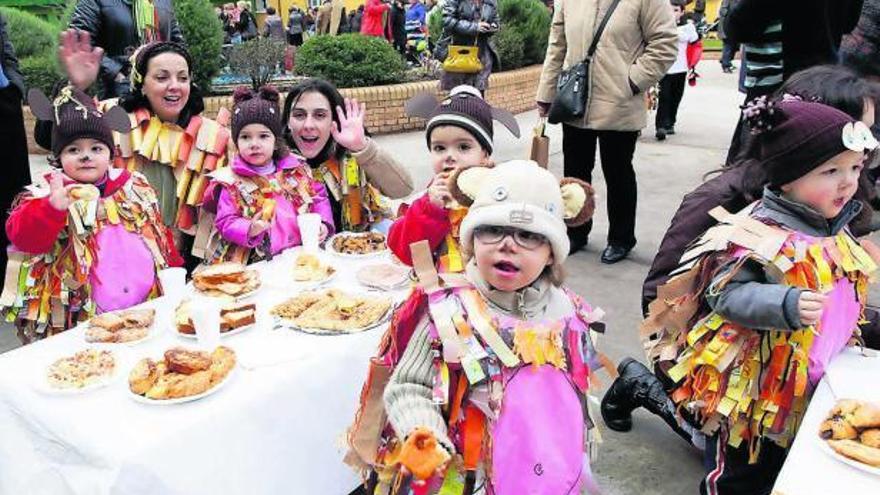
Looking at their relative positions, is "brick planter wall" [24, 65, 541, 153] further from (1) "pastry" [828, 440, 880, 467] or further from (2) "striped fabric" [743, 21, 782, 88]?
(1) "pastry" [828, 440, 880, 467]

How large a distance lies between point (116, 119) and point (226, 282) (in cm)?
88

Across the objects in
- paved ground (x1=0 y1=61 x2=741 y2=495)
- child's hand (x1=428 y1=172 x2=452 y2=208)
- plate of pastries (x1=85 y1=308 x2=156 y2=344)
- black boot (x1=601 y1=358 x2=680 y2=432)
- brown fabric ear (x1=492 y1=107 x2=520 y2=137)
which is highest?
brown fabric ear (x1=492 y1=107 x2=520 y2=137)

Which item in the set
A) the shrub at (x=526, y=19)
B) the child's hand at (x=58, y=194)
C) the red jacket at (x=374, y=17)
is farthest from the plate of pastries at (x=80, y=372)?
the red jacket at (x=374, y=17)

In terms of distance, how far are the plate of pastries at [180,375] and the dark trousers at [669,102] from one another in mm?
7842

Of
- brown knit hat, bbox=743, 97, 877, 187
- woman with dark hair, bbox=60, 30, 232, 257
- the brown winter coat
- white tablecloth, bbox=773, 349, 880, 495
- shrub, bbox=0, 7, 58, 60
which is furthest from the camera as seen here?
shrub, bbox=0, 7, 58, 60

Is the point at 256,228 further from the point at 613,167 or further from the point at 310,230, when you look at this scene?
the point at 613,167

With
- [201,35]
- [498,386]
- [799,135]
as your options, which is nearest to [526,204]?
[498,386]

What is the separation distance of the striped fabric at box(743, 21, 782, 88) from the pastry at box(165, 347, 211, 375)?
12.0 ft

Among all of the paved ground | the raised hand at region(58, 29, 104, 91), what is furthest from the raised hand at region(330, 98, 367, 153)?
the paved ground

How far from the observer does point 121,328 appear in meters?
2.36

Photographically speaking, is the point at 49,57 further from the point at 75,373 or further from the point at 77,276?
the point at 75,373

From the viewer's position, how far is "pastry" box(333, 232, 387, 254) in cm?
316

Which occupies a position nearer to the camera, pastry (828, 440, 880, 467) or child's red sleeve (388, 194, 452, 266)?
pastry (828, 440, 880, 467)

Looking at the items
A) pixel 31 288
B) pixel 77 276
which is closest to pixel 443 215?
pixel 77 276
